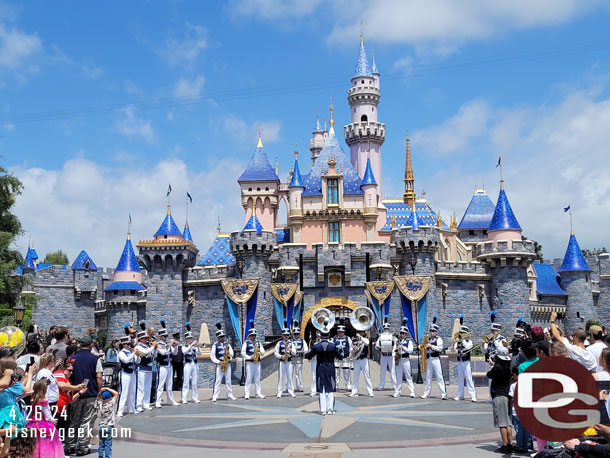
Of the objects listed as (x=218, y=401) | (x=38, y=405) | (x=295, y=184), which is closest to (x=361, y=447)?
(x=38, y=405)

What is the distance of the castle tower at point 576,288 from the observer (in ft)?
116

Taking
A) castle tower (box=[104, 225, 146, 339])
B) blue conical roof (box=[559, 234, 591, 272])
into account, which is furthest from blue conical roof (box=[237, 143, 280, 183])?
blue conical roof (box=[559, 234, 591, 272])

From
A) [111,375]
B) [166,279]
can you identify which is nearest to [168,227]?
[166,279]

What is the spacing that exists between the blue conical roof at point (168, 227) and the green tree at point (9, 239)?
298 inches

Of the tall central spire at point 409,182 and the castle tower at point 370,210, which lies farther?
the tall central spire at point 409,182

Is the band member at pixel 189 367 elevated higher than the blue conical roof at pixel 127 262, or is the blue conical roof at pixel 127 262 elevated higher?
the blue conical roof at pixel 127 262

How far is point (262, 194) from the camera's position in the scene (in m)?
36.0

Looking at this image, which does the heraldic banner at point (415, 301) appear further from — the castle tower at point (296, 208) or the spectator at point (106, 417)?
the spectator at point (106, 417)

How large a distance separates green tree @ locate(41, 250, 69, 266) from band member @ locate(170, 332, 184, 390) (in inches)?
2030

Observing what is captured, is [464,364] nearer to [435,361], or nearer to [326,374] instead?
[435,361]

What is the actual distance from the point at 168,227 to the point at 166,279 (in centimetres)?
275

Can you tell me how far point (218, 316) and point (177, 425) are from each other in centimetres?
1953

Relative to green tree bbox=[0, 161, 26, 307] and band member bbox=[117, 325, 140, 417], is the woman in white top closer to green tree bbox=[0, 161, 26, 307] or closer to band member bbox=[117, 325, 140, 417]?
band member bbox=[117, 325, 140, 417]

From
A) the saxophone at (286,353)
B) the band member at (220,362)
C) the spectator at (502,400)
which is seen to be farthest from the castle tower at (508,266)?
the spectator at (502,400)
